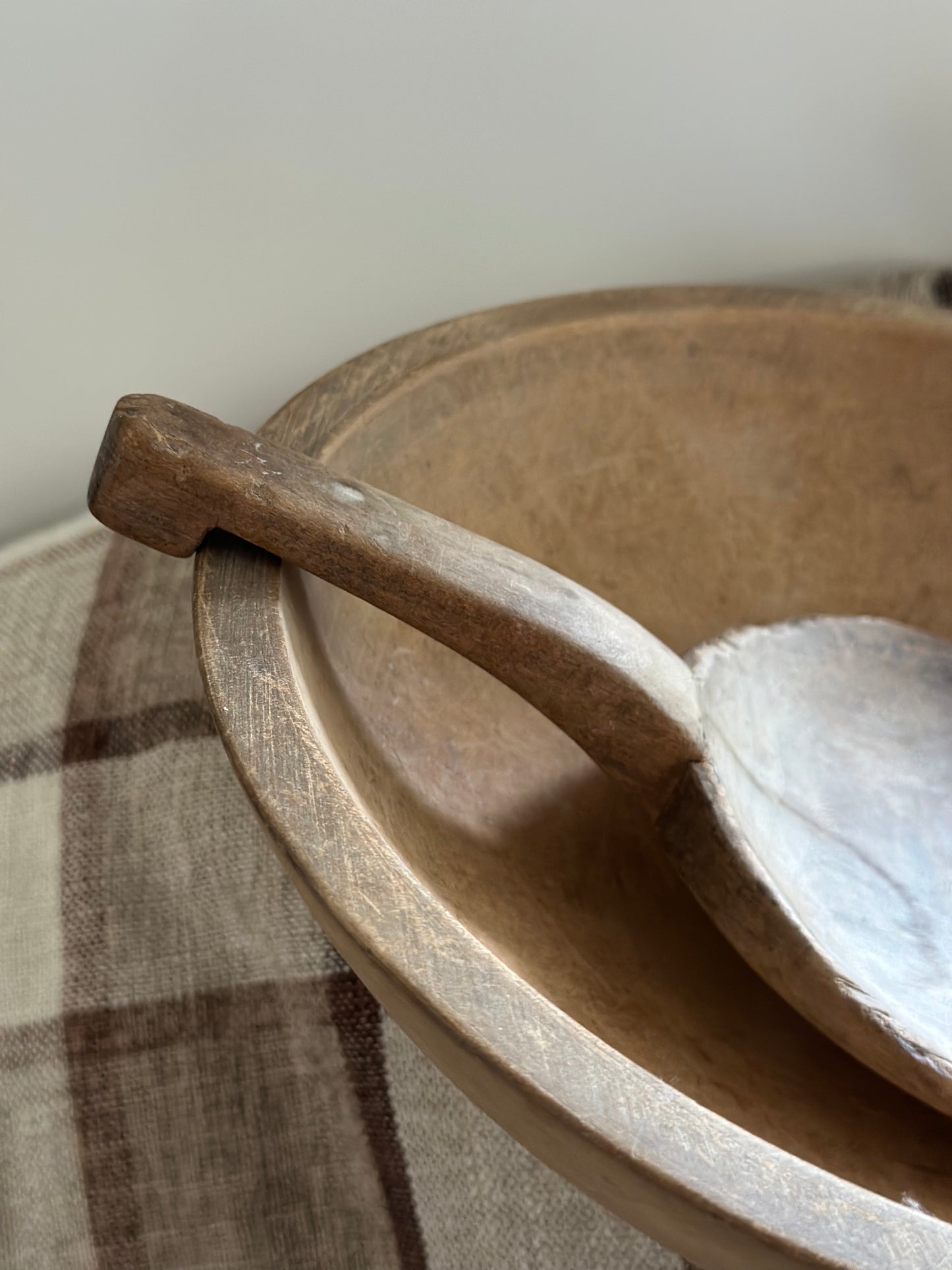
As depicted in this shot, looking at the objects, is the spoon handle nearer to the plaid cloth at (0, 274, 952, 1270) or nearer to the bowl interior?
the bowl interior

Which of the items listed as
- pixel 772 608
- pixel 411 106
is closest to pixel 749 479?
pixel 772 608

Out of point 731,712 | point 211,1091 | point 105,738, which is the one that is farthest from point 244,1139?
point 731,712

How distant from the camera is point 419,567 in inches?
18.4

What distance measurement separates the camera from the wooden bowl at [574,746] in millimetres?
318

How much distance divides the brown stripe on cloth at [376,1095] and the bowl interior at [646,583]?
0.41 feet

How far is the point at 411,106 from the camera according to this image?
681 mm

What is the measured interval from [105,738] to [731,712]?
386 mm

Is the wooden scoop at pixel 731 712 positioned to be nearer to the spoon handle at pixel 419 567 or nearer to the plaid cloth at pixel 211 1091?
the spoon handle at pixel 419 567

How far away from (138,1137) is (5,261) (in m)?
0.53

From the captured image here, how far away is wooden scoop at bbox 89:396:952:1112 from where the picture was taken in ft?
1.47

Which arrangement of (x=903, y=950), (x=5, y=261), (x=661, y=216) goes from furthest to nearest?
(x=661, y=216) → (x=5, y=261) → (x=903, y=950)

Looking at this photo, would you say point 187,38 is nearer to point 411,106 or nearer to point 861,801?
point 411,106

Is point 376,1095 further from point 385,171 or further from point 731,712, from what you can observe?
point 385,171

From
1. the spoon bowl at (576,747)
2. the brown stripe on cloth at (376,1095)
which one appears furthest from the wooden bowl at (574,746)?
the brown stripe on cloth at (376,1095)
